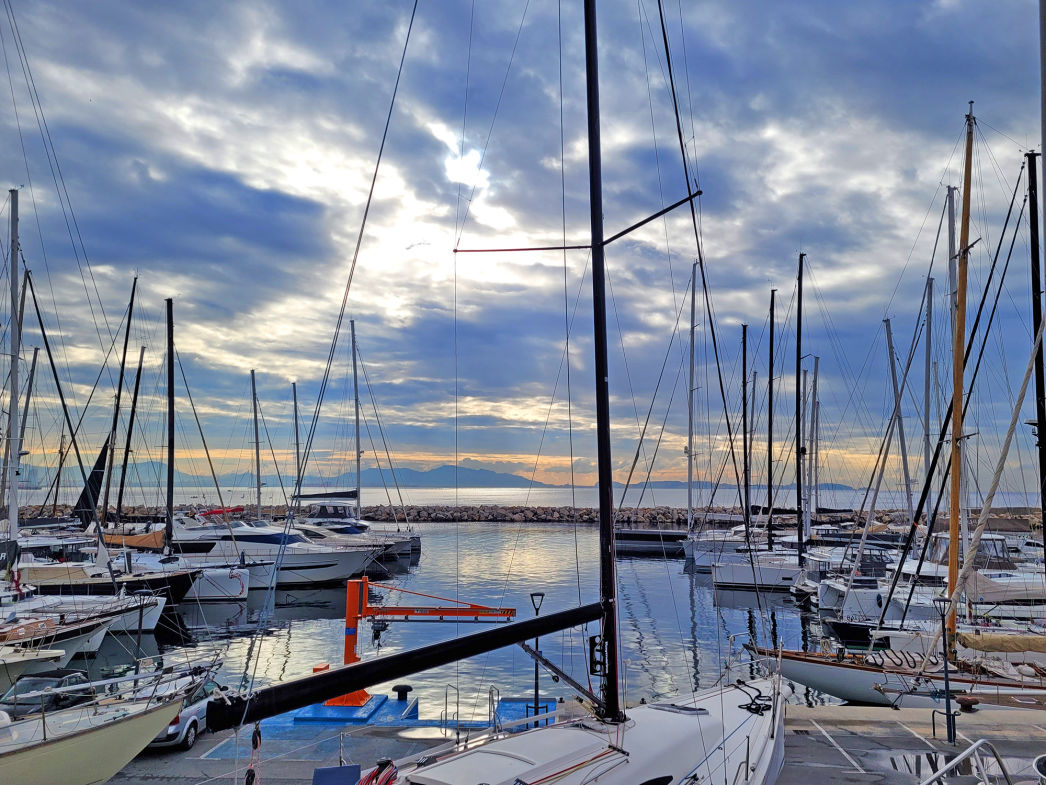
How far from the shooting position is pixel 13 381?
54.5ft

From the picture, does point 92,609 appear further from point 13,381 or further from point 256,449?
point 256,449

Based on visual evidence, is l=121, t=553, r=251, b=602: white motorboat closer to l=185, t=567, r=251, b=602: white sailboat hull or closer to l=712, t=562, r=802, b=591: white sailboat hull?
l=185, t=567, r=251, b=602: white sailboat hull

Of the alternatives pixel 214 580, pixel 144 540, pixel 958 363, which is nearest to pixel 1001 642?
pixel 958 363

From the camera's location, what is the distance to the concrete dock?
315 inches

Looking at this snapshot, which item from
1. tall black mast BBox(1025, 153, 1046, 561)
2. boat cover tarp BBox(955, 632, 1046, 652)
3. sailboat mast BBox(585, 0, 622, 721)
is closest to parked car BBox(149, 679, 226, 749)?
sailboat mast BBox(585, 0, 622, 721)

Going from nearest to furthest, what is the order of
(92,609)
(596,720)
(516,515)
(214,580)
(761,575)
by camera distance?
(596,720) → (92,609) → (214,580) → (761,575) → (516,515)

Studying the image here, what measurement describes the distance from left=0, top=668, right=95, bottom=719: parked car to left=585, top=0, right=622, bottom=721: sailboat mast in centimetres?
604

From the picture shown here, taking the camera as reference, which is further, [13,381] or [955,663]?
[13,381]

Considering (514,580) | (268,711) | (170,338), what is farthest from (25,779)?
(514,580)

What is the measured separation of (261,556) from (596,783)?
31867 mm

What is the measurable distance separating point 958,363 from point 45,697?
16.2 meters

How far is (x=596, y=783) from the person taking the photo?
5.08 m

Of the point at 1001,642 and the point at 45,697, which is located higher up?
the point at 1001,642

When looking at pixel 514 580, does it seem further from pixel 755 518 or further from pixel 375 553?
pixel 755 518
